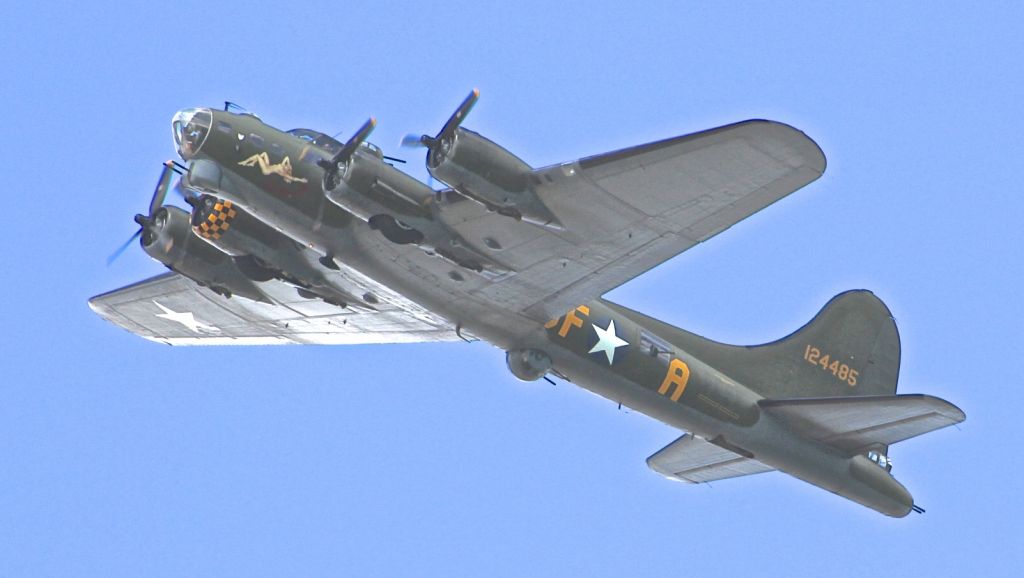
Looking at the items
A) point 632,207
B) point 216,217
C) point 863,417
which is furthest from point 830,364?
point 216,217

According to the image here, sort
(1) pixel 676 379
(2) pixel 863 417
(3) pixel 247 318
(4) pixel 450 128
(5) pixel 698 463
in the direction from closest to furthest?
(4) pixel 450 128 → (2) pixel 863 417 → (1) pixel 676 379 → (5) pixel 698 463 → (3) pixel 247 318

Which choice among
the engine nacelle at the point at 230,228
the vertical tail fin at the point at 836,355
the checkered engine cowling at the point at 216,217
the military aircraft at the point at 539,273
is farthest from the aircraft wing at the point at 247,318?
the vertical tail fin at the point at 836,355

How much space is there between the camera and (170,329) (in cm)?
3497

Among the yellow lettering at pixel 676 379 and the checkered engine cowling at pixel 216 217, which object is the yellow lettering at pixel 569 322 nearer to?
the yellow lettering at pixel 676 379

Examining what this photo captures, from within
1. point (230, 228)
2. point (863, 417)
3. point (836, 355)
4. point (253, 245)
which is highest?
point (836, 355)

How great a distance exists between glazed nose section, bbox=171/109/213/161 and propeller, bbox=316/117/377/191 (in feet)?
6.87

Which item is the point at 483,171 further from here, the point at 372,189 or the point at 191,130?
the point at 191,130

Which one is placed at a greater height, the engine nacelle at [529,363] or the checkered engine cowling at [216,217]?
the checkered engine cowling at [216,217]

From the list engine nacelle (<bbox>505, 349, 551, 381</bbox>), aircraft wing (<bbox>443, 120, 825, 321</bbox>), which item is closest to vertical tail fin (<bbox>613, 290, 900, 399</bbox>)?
engine nacelle (<bbox>505, 349, 551, 381</bbox>)

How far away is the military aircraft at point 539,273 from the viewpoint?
79.0ft

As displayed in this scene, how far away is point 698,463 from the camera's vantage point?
105ft

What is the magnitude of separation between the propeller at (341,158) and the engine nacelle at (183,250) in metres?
5.40

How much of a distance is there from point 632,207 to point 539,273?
2837 millimetres

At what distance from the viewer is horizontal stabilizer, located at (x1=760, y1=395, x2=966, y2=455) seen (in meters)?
27.7
